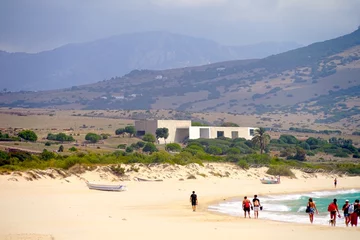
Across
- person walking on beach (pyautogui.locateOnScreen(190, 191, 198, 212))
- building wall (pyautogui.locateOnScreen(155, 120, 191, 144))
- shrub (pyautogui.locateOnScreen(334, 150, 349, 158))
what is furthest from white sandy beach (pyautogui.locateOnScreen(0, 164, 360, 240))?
building wall (pyautogui.locateOnScreen(155, 120, 191, 144))

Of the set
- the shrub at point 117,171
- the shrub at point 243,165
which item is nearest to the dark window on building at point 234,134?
the shrub at point 243,165

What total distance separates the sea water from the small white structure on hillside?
47296 mm

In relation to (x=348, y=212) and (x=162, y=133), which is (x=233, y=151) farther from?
(x=348, y=212)

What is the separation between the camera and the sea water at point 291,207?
28781mm

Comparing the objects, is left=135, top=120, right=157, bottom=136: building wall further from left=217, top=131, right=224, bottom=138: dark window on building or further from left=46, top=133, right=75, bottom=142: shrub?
left=46, top=133, right=75, bottom=142: shrub

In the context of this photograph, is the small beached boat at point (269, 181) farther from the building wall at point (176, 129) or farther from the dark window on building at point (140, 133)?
the dark window on building at point (140, 133)

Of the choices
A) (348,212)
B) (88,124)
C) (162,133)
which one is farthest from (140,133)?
(348,212)

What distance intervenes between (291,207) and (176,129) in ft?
199

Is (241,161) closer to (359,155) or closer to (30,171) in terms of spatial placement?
(30,171)

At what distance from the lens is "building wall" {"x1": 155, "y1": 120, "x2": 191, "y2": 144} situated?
306ft

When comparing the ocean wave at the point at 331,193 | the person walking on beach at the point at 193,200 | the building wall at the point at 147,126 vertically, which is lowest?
the ocean wave at the point at 331,193

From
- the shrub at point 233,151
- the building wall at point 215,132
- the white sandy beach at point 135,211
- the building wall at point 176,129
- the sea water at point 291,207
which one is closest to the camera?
the white sandy beach at point 135,211

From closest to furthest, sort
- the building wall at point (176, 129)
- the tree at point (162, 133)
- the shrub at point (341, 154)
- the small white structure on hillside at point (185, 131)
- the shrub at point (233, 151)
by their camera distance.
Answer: the shrub at point (233, 151) → the shrub at point (341, 154) → the tree at point (162, 133) → the building wall at point (176, 129) → the small white structure on hillside at point (185, 131)

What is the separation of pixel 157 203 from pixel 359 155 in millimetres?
60482
